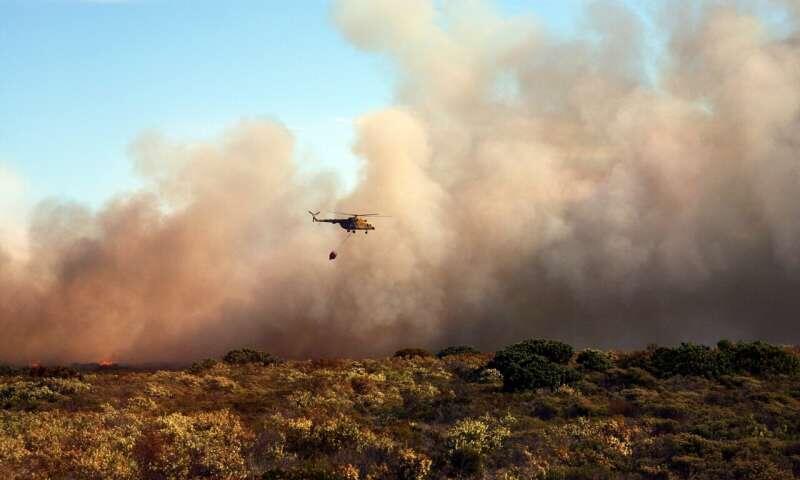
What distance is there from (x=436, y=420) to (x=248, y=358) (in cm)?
2554

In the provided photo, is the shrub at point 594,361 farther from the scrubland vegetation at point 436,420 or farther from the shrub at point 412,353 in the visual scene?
the shrub at point 412,353

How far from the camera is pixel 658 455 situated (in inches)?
986

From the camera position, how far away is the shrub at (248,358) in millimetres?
53572

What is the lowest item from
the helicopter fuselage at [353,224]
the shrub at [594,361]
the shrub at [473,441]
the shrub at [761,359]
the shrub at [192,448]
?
the shrub at [192,448]

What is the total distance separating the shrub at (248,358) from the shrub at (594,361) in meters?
23.2

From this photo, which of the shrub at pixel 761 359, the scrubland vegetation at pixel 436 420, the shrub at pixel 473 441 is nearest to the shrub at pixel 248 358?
the scrubland vegetation at pixel 436 420

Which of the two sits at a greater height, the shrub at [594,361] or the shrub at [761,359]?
the shrub at [761,359]

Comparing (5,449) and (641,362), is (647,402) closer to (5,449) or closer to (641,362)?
(641,362)

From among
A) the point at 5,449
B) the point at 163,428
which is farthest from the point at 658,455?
the point at 5,449

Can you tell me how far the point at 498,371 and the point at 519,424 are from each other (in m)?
11.7

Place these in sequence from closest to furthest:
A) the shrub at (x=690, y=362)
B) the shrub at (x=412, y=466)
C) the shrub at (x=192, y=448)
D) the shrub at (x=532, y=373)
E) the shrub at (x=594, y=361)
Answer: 1. the shrub at (x=412, y=466)
2. the shrub at (x=192, y=448)
3. the shrub at (x=532, y=373)
4. the shrub at (x=690, y=362)
5. the shrub at (x=594, y=361)

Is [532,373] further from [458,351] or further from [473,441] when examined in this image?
[458,351]

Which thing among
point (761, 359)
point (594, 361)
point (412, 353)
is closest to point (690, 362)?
point (761, 359)

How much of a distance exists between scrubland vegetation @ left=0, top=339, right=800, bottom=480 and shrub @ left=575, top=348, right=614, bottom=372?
136 mm
